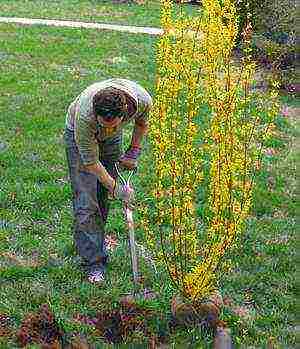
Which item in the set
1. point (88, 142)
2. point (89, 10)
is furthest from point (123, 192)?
point (89, 10)

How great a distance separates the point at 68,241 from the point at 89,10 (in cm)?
Answer: 1288

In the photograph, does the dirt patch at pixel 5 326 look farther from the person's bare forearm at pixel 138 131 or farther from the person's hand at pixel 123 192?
the person's bare forearm at pixel 138 131

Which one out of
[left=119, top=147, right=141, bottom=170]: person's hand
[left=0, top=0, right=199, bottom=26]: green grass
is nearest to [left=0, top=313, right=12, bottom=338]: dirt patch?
[left=119, top=147, right=141, bottom=170]: person's hand

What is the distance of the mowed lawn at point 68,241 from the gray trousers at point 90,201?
218mm

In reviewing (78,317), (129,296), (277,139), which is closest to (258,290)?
(129,296)

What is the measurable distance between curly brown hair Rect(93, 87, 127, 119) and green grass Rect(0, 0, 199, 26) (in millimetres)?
12318

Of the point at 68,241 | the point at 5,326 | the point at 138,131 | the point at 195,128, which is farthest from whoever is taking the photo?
the point at 68,241

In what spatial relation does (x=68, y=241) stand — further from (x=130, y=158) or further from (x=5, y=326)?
(x=5, y=326)

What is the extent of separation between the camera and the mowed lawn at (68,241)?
529 centimetres

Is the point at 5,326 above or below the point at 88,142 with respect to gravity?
below

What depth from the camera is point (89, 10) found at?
18281 millimetres

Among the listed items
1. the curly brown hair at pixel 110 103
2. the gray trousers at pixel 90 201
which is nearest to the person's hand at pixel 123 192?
the gray trousers at pixel 90 201

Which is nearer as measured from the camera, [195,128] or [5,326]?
[195,128]

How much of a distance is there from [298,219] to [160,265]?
174 cm
